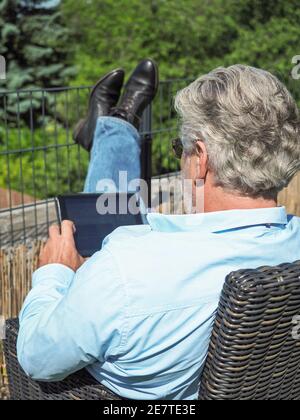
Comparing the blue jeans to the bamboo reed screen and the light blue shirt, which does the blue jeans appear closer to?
the bamboo reed screen

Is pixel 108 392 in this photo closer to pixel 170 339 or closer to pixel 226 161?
pixel 170 339

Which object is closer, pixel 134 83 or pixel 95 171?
pixel 95 171

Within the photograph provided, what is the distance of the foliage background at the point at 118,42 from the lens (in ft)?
27.7

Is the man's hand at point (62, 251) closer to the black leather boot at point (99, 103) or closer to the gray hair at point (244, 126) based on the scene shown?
the gray hair at point (244, 126)

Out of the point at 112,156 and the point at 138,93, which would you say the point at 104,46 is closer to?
the point at 138,93

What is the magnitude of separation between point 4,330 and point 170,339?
572 millimetres

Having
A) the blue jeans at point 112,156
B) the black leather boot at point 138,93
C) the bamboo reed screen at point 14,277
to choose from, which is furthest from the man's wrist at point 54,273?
the black leather boot at point 138,93

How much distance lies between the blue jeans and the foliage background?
4.48m

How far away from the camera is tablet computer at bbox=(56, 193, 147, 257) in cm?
187

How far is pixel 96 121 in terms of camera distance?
3.26 meters

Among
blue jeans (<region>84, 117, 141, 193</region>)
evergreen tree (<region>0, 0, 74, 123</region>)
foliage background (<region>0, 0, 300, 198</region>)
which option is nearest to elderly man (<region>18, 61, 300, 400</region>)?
blue jeans (<region>84, 117, 141, 193</region>)

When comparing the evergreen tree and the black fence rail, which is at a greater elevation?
the evergreen tree

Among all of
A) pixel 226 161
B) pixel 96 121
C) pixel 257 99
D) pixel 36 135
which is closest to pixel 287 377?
pixel 226 161

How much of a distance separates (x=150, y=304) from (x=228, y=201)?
0.29m
